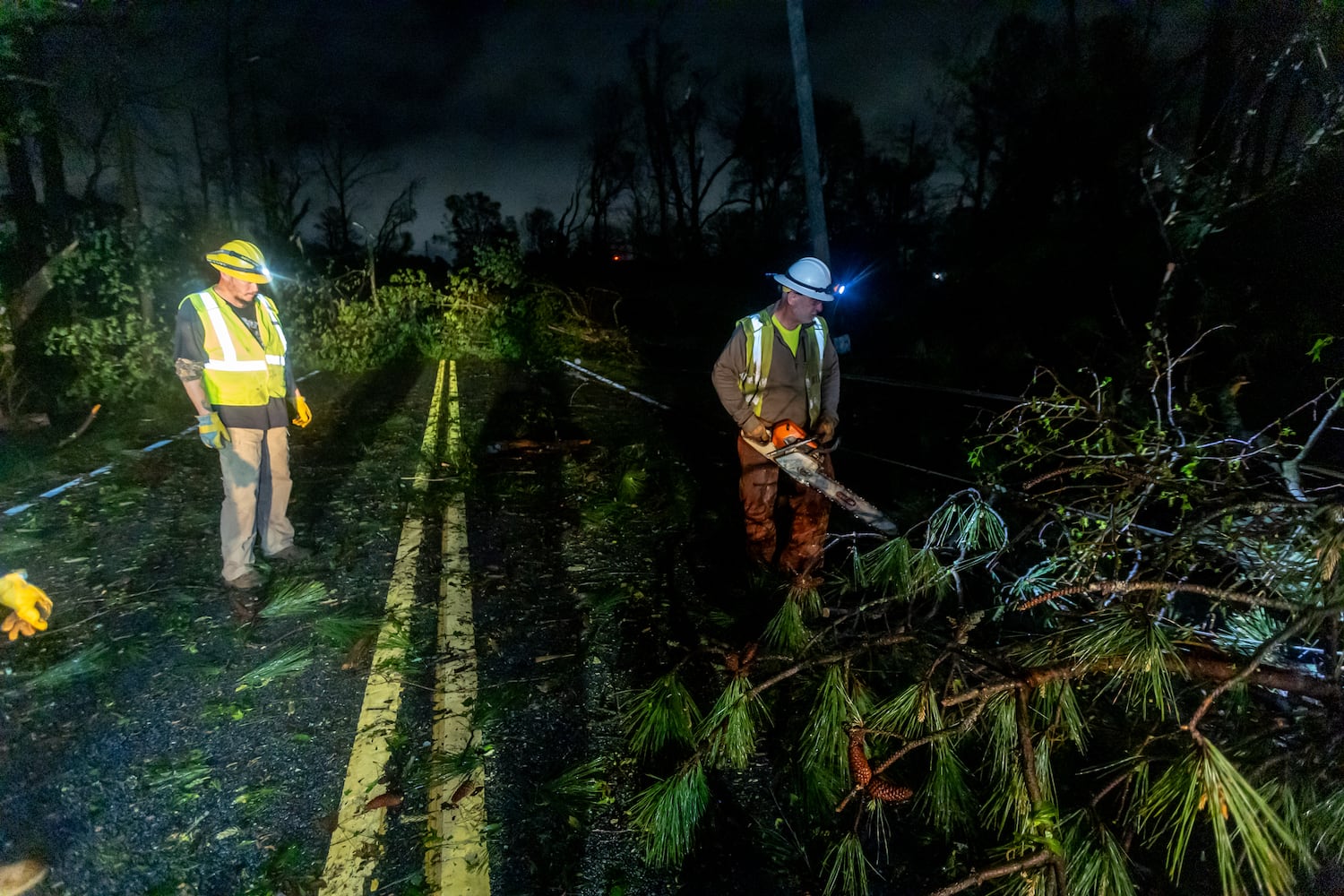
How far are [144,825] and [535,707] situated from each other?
4.58 feet

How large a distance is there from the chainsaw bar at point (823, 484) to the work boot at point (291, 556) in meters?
3.07

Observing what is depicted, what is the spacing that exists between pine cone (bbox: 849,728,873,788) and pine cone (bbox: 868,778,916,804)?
0.02m

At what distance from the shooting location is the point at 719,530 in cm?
509

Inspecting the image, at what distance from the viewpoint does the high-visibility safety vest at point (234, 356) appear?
12.6 feet

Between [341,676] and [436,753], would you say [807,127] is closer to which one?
[341,676]

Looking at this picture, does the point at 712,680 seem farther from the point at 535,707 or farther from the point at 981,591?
the point at 981,591

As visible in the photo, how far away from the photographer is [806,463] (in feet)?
12.0

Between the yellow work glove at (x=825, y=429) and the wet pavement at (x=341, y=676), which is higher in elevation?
the yellow work glove at (x=825, y=429)

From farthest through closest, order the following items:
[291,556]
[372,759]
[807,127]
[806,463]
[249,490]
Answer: [807,127]
[291,556]
[249,490]
[806,463]
[372,759]

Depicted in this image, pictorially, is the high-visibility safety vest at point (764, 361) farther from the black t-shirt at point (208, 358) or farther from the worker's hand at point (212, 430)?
the worker's hand at point (212, 430)

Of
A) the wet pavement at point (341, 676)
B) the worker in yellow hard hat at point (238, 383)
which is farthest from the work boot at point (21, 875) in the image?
the worker in yellow hard hat at point (238, 383)

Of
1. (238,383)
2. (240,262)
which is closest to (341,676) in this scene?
(238,383)

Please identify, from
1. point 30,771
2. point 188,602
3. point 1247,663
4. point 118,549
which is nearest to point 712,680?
point 1247,663

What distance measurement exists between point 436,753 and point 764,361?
2539 millimetres
